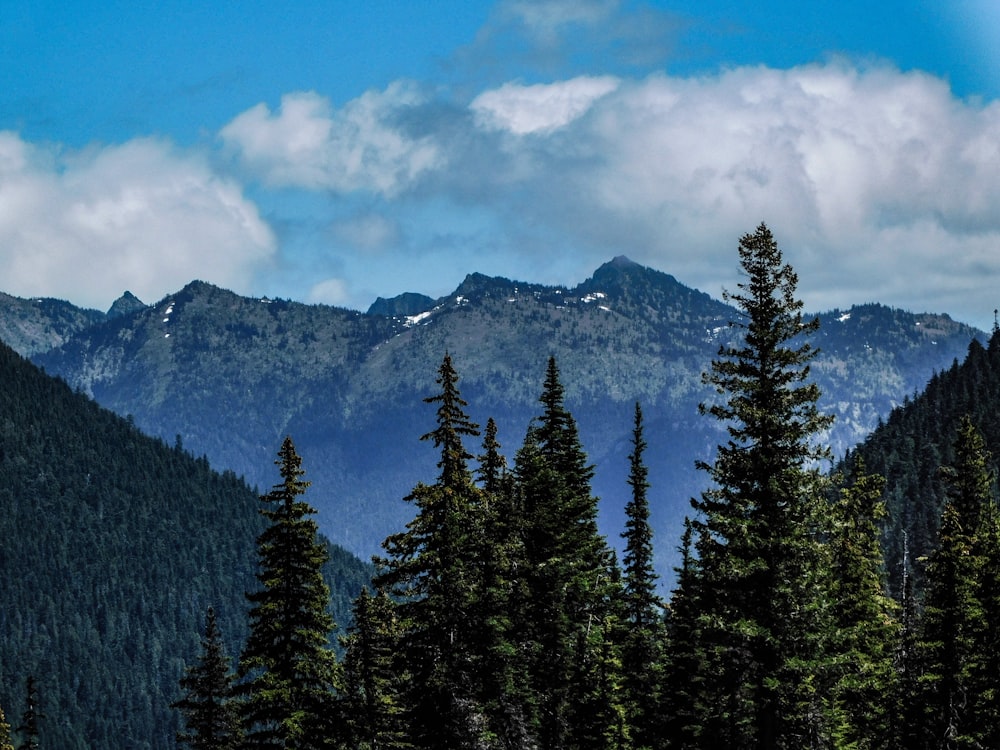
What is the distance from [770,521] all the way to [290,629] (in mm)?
18182

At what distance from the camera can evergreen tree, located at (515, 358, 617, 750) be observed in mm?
42650

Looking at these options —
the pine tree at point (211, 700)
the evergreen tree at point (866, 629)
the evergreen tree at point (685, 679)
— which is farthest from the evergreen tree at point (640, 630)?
the pine tree at point (211, 700)

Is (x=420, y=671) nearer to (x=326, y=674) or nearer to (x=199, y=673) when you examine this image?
(x=326, y=674)

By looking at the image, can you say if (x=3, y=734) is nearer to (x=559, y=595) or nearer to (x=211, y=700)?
(x=211, y=700)

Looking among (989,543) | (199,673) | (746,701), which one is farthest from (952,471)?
(199,673)

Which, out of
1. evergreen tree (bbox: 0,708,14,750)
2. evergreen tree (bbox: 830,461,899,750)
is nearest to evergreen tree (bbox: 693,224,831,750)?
evergreen tree (bbox: 830,461,899,750)

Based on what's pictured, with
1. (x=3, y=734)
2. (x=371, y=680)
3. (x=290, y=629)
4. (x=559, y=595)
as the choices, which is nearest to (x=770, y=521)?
(x=559, y=595)

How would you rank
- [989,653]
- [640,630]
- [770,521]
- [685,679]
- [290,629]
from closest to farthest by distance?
[770,521] → [989,653] → [290,629] → [685,679] → [640,630]

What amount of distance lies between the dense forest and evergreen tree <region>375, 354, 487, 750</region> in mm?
81

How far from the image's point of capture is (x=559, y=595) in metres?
43.4

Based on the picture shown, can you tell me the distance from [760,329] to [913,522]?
170 meters

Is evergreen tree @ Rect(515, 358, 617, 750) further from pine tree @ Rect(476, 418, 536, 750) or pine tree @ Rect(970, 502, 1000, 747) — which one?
pine tree @ Rect(970, 502, 1000, 747)

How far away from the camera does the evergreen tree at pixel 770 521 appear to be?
28.5m

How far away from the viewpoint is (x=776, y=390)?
29.6 metres
